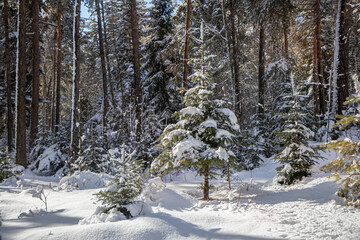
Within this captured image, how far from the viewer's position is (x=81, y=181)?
7465mm

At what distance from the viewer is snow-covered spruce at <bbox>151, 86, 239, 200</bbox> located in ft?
17.3

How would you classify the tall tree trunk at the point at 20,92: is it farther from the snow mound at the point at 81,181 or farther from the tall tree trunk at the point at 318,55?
the tall tree trunk at the point at 318,55

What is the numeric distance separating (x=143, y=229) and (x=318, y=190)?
4.38 metres

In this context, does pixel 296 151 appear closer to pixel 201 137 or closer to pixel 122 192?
pixel 201 137

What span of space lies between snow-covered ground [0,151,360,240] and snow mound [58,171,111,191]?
1.11m

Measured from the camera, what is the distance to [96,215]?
392 cm

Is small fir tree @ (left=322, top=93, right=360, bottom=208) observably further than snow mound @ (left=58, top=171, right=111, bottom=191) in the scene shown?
No

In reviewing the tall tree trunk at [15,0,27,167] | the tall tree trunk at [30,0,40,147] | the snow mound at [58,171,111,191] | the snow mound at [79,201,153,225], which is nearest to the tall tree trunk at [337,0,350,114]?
the snow mound at [79,201,153,225]

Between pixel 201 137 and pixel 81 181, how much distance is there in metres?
4.42

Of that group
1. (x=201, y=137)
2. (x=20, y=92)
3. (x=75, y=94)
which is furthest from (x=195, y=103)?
(x=20, y=92)

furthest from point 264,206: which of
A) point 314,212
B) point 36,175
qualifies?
point 36,175

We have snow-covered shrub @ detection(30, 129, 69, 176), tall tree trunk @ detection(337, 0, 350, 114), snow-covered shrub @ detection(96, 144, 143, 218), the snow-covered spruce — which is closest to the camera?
snow-covered shrub @ detection(96, 144, 143, 218)

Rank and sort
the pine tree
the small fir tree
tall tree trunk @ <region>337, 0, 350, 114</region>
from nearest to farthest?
the small fir tree → the pine tree → tall tree trunk @ <region>337, 0, 350, 114</region>

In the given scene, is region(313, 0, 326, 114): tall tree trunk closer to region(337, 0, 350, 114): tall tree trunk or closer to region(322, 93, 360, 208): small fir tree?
region(337, 0, 350, 114): tall tree trunk
